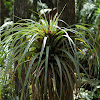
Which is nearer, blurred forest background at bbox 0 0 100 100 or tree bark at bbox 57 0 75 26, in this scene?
blurred forest background at bbox 0 0 100 100

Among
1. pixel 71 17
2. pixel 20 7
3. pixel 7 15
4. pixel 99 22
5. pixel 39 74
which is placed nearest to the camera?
pixel 39 74

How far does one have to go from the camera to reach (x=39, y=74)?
97 cm

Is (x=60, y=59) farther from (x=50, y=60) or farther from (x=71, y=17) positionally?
(x=71, y=17)

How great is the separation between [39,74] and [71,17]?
51cm

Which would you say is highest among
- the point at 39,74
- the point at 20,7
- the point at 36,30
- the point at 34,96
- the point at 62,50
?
the point at 20,7

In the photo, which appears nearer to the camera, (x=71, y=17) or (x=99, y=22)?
(x=71, y=17)

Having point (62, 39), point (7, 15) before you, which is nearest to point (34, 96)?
point (62, 39)

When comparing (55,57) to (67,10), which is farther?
(67,10)

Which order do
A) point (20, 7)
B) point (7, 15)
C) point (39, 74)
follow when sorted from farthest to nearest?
point (7, 15), point (20, 7), point (39, 74)

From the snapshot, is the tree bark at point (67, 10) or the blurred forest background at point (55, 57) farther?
the tree bark at point (67, 10)

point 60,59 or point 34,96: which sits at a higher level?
point 60,59

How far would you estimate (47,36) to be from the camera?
101cm

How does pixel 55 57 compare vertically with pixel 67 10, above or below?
below

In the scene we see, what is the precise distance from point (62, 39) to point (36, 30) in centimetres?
17
